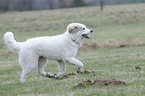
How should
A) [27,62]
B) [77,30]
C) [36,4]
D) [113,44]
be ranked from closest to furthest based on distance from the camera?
1. [27,62]
2. [77,30]
3. [113,44]
4. [36,4]

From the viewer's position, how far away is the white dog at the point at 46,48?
26.5 feet

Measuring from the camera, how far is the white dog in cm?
807

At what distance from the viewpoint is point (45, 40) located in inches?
325

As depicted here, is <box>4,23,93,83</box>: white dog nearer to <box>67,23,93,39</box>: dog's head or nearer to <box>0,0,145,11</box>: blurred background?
<box>67,23,93,39</box>: dog's head

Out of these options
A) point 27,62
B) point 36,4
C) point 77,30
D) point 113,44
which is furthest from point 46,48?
point 36,4

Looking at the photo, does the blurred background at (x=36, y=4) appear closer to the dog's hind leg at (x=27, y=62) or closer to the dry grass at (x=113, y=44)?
the dry grass at (x=113, y=44)

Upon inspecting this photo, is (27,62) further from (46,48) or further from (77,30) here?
(77,30)

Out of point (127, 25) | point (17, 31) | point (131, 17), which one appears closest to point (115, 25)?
point (127, 25)

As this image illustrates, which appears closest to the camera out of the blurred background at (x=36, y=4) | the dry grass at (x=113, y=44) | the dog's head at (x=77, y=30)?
the dog's head at (x=77, y=30)

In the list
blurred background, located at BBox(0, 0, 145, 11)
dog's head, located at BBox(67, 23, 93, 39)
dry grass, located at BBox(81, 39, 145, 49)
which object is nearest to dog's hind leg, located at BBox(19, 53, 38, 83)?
dog's head, located at BBox(67, 23, 93, 39)

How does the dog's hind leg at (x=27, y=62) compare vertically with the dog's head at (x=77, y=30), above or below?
below

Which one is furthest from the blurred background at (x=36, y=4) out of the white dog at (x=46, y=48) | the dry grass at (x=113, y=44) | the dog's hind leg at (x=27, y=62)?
the dog's hind leg at (x=27, y=62)

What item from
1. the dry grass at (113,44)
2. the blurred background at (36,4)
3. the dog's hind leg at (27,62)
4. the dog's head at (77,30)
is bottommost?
the blurred background at (36,4)

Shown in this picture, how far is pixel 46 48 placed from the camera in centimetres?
816
